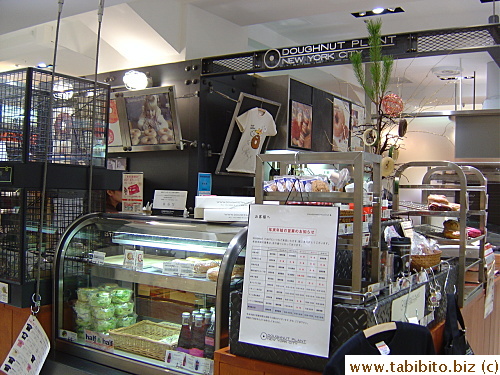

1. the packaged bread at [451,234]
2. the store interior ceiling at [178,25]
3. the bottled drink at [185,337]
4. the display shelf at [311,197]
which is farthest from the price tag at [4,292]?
the packaged bread at [451,234]

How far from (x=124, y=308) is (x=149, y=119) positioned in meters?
2.60

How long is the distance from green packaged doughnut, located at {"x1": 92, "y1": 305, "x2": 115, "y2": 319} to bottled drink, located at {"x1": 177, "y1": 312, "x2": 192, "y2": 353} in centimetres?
69

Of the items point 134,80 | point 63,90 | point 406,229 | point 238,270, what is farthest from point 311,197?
point 134,80

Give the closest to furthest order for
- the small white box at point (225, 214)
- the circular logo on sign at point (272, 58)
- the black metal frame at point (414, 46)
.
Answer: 1. the small white box at point (225, 214)
2. the black metal frame at point (414, 46)
3. the circular logo on sign at point (272, 58)

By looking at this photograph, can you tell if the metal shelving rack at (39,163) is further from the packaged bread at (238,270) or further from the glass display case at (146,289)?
the packaged bread at (238,270)

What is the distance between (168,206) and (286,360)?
11.0 feet

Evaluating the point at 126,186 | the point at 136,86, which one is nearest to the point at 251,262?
the point at 126,186

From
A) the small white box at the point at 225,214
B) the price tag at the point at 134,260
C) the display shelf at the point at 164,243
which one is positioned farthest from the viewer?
the price tag at the point at 134,260

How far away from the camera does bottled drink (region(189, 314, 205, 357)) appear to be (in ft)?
8.97

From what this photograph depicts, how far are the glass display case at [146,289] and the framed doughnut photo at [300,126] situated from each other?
2.93 m

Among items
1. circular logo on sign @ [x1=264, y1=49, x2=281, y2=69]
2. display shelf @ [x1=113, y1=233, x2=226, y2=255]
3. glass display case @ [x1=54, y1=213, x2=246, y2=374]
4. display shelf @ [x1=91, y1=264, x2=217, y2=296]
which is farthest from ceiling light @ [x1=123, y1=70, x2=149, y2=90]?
display shelf @ [x1=91, y1=264, x2=217, y2=296]

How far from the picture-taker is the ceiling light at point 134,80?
5.42m

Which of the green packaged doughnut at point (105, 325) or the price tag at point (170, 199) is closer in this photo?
the green packaged doughnut at point (105, 325)

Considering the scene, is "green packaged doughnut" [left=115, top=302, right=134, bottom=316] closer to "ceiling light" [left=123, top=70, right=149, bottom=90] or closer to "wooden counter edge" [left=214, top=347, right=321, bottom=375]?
"wooden counter edge" [left=214, top=347, right=321, bottom=375]
